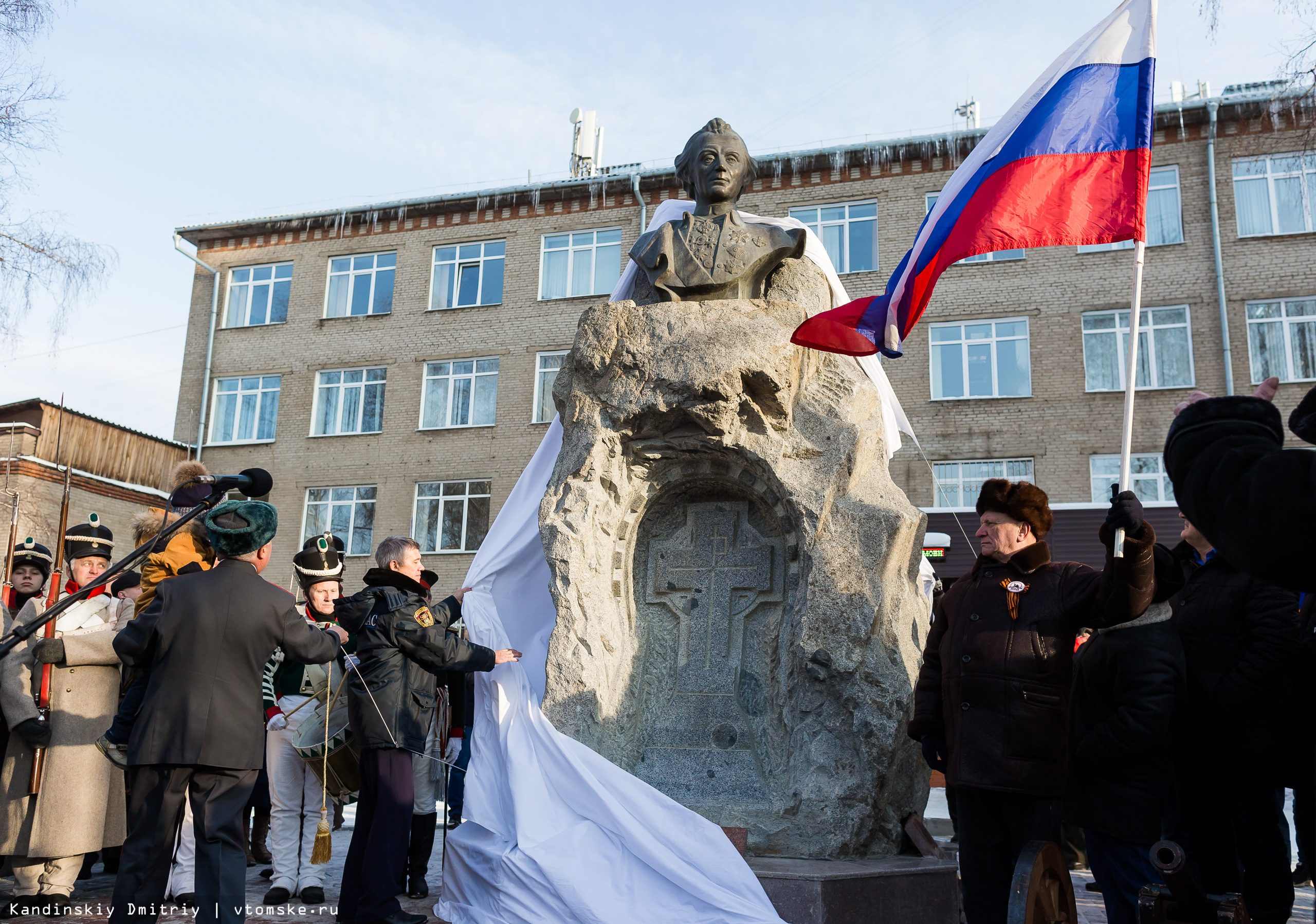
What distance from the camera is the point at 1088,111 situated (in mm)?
4285

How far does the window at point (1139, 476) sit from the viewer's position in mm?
17484

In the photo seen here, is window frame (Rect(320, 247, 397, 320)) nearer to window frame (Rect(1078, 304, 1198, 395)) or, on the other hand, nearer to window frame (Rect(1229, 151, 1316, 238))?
window frame (Rect(1078, 304, 1198, 395))

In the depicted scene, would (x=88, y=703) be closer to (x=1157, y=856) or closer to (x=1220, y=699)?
(x=1157, y=856)

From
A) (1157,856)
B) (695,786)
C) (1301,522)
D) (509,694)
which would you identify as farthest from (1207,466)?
(509,694)

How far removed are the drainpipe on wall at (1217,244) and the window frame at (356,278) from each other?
15.6 meters

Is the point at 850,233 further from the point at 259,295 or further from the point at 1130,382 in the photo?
the point at 1130,382

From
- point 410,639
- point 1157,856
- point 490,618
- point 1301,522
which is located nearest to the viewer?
point 1301,522

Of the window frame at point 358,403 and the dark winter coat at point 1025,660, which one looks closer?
the dark winter coat at point 1025,660

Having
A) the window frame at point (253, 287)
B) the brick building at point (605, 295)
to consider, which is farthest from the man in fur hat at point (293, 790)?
the window frame at point (253, 287)

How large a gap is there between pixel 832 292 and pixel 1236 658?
2931 millimetres

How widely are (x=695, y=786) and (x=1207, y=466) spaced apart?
11.2ft

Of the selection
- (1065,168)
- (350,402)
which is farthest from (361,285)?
(1065,168)

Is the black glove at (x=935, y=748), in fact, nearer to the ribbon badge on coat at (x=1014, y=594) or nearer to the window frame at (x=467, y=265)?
the ribbon badge on coat at (x=1014, y=594)

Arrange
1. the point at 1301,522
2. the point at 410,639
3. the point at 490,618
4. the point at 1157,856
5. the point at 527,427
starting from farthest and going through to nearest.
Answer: the point at 527,427 → the point at 490,618 → the point at 410,639 → the point at 1157,856 → the point at 1301,522
